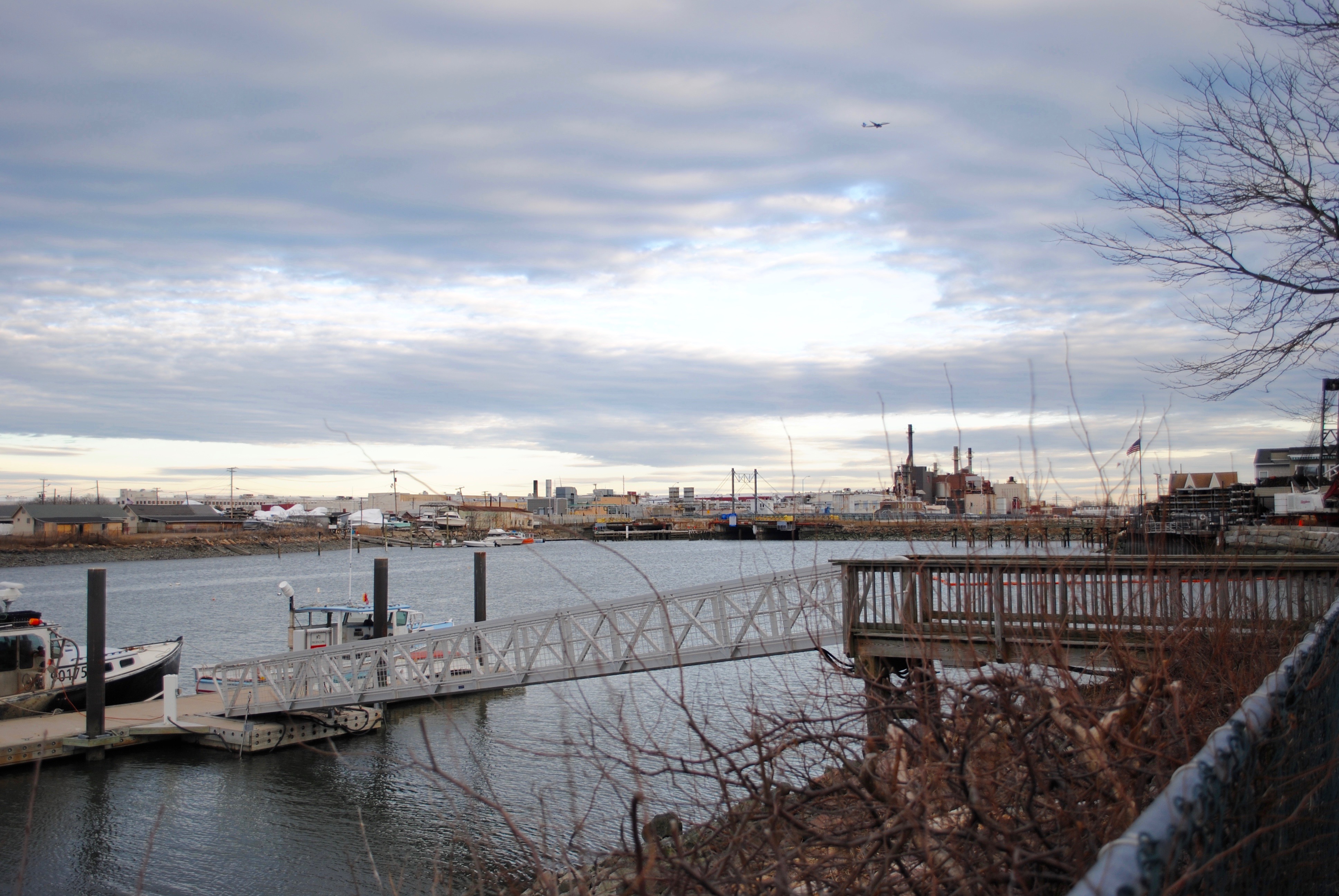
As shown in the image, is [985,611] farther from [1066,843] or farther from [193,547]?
[193,547]

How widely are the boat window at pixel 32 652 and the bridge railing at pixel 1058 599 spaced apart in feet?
62.8

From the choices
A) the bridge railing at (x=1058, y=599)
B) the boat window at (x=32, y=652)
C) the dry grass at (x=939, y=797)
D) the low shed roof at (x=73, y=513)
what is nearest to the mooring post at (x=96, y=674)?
the boat window at (x=32, y=652)

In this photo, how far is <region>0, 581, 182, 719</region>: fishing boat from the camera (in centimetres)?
2106

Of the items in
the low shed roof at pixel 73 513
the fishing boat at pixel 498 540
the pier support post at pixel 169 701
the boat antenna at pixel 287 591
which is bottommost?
the fishing boat at pixel 498 540

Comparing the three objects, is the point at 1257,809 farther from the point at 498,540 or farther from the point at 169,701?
the point at 498,540

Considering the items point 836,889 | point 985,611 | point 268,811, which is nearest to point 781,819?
point 836,889

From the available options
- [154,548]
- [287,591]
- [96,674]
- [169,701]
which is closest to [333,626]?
[287,591]

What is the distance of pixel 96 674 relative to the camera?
63.9 ft

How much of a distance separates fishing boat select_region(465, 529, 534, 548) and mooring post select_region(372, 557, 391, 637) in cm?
11047

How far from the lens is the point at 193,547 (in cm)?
10869

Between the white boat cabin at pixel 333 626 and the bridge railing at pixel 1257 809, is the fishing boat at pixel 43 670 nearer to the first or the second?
the white boat cabin at pixel 333 626

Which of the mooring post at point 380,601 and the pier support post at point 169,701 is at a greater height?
the mooring post at point 380,601

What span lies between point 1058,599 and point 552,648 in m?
8.65

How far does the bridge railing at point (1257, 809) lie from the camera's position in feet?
5.15
